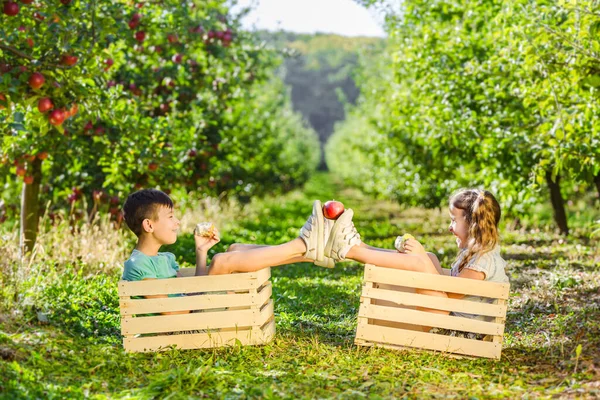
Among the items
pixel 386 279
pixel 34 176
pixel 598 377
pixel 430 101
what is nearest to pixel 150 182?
pixel 34 176

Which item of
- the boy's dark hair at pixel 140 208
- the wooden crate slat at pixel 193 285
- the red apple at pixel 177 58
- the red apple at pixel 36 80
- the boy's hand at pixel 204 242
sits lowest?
the wooden crate slat at pixel 193 285

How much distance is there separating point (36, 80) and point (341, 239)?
2351mm

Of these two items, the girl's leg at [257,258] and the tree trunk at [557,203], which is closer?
the girl's leg at [257,258]

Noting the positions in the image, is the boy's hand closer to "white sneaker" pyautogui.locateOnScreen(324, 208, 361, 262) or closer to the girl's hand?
"white sneaker" pyautogui.locateOnScreen(324, 208, 361, 262)

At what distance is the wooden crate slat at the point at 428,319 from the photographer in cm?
424

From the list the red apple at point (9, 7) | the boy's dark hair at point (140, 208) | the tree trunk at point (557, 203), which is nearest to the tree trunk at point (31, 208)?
the red apple at point (9, 7)

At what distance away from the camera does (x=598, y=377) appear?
370 cm

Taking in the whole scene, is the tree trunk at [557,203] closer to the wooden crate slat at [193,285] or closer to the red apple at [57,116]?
the wooden crate slat at [193,285]

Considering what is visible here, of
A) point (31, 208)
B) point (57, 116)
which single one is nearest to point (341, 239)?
point (57, 116)

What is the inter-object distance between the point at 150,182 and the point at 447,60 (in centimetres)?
436

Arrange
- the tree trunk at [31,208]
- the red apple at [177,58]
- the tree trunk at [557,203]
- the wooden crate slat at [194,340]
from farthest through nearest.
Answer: the tree trunk at [557,203], the red apple at [177,58], the tree trunk at [31,208], the wooden crate slat at [194,340]

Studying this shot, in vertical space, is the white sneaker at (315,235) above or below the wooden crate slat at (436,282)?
above

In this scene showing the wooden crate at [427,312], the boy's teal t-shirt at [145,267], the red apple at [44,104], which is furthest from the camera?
the red apple at [44,104]

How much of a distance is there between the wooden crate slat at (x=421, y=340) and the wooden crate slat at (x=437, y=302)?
185mm
